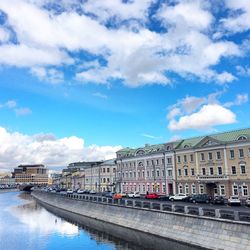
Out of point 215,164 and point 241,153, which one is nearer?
point 241,153

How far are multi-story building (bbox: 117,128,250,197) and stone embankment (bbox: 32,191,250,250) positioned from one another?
80.2ft

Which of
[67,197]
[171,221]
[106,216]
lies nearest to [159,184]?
[67,197]

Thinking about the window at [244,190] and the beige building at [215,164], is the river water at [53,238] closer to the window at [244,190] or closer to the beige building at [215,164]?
the beige building at [215,164]

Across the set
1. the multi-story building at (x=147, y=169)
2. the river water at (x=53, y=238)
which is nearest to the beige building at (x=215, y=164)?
the multi-story building at (x=147, y=169)

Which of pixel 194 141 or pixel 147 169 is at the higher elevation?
pixel 194 141

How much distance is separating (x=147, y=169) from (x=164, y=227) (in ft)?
168

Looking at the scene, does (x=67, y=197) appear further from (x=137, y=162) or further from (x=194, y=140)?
(x=194, y=140)

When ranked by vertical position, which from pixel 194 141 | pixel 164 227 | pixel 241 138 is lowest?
pixel 164 227

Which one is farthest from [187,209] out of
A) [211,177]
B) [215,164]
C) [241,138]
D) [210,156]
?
[210,156]

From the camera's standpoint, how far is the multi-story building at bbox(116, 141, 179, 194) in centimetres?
8006

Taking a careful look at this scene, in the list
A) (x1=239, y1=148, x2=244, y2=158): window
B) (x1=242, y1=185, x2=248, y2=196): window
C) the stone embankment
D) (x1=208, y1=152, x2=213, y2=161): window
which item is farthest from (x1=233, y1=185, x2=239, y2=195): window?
the stone embankment

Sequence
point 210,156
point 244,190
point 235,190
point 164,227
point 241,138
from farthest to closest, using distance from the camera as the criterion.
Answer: point 210,156 → point 235,190 → point 241,138 → point 244,190 → point 164,227

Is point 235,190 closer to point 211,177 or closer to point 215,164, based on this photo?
point 211,177

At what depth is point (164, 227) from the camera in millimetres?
37219
